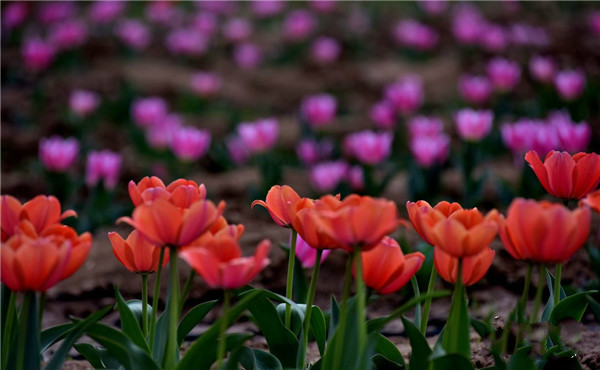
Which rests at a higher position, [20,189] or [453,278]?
[453,278]

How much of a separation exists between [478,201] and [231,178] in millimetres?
1578

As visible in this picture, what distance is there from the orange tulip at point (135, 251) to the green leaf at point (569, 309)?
817 mm

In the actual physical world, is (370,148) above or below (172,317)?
below

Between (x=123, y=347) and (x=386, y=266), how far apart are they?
0.46 m

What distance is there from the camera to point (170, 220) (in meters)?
1.12

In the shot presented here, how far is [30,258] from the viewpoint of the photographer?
1.10m

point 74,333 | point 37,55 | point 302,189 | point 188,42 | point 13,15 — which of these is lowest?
point 302,189

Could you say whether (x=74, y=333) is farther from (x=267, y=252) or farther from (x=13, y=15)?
(x=13, y=15)

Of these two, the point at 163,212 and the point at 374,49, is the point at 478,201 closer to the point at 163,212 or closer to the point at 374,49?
the point at 163,212

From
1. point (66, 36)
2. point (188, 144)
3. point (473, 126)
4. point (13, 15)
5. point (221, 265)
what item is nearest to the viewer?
point (221, 265)

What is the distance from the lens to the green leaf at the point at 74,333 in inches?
47.5

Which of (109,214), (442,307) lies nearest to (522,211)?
(442,307)

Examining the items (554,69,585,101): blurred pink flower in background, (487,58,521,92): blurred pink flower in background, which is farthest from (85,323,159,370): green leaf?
(487,58,521,92): blurred pink flower in background


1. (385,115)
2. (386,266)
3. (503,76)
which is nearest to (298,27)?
(503,76)
